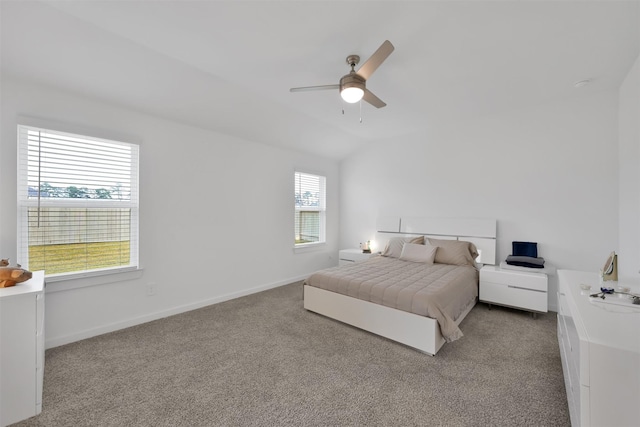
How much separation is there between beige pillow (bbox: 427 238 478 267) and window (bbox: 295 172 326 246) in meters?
2.29

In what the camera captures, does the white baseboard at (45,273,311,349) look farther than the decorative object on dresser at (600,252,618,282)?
Yes

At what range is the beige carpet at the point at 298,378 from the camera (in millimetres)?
1661

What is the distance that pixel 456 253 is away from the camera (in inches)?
147

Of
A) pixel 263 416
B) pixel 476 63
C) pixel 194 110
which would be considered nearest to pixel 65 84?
pixel 194 110

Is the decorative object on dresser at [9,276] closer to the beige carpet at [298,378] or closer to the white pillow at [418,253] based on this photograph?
the beige carpet at [298,378]

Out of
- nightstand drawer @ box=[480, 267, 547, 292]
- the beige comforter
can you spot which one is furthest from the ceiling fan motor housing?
nightstand drawer @ box=[480, 267, 547, 292]

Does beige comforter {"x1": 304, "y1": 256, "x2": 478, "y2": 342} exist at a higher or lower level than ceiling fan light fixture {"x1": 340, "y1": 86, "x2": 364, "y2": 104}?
lower

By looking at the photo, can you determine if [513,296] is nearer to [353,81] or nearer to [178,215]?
[353,81]

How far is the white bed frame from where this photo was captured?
7.80ft

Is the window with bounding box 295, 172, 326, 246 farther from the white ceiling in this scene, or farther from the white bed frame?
the white ceiling

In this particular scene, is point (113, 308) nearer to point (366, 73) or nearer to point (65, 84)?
point (65, 84)

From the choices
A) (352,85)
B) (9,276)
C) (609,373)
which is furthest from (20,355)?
(609,373)

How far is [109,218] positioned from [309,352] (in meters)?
2.51

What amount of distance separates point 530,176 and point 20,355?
5334mm
